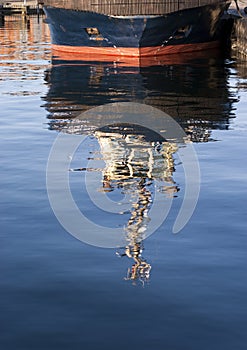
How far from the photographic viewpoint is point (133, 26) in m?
49.4

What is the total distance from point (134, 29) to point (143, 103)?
23168 millimetres

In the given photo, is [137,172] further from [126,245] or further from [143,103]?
[143,103]

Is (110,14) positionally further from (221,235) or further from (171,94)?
(221,235)

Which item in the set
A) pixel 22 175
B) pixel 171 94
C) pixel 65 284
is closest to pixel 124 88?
pixel 171 94

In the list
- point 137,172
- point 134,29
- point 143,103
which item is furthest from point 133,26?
point 137,172

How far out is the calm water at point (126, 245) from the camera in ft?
28.1

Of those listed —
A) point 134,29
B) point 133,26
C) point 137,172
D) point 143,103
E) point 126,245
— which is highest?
point 133,26

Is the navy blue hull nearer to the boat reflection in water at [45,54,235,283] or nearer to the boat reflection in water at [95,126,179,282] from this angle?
the boat reflection in water at [45,54,235,283]

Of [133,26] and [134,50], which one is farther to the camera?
[134,50]

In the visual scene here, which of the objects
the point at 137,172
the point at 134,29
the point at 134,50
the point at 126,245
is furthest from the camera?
the point at 134,50

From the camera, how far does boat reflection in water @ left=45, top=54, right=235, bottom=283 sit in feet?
Answer: 46.9

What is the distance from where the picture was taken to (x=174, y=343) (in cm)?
820

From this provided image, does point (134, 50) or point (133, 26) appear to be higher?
point (133, 26)

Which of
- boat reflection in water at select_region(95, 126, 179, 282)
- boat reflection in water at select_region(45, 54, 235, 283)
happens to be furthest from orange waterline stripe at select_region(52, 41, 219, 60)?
boat reflection in water at select_region(95, 126, 179, 282)
